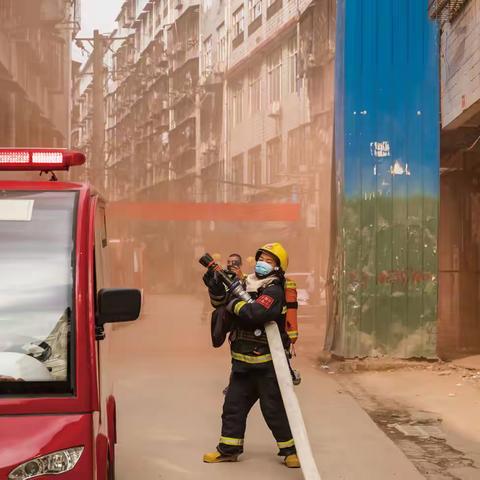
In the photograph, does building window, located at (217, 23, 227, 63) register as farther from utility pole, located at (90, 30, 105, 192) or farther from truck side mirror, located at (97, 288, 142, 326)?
truck side mirror, located at (97, 288, 142, 326)

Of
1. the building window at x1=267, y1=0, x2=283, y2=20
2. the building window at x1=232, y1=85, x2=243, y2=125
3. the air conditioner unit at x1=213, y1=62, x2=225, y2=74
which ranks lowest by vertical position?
the building window at x1=232, y1=85, x2=243, y2=125

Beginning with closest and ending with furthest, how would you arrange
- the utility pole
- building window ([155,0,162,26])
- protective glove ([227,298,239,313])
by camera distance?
1. protective glove ([227,298,239,313])
2. the utility pole
3. building window ([155,0,162,26])

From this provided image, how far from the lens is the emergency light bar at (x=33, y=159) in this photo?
18.2ft

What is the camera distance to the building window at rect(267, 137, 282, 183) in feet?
133

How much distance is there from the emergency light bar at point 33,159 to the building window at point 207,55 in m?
49.3

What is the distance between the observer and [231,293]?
757cm

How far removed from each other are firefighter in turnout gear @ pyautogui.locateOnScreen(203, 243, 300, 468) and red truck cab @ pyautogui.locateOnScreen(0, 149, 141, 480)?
7.89 feet

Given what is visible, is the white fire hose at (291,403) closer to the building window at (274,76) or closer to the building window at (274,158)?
the building window at (274,158)

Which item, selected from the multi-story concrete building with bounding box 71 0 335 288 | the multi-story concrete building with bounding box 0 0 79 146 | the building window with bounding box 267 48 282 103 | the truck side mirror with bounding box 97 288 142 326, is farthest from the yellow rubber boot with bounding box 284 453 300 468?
Result: the building window with bounding box 267 48 282 103

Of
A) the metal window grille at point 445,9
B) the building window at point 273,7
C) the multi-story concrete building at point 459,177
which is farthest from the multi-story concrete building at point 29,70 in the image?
the metal window grille at point 445,9

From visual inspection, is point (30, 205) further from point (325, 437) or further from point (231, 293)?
point (325, 437)

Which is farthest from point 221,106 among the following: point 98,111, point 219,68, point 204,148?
point 98,111

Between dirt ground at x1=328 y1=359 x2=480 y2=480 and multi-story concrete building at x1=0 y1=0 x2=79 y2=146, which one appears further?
multi-story concrete building at x1=0 y1=0 x2=79 y2=146

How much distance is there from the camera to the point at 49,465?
4383mm
